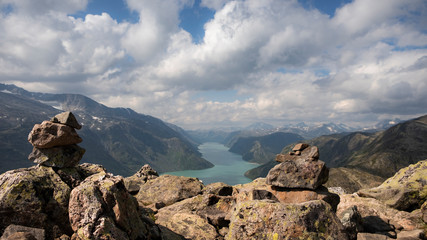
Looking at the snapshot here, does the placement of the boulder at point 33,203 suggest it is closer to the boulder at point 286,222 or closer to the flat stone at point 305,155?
the boulder at point 286,222

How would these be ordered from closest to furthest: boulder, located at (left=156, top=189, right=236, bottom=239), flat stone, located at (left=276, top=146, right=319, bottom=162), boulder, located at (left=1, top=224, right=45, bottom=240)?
boulder, located at (left=1, top=224, right=45, bottom=240) → boulder, located at (left=156, top=189, right=236, bottom=239) → flat stone, located at (left=276, top=146, right=319, bottom=162)

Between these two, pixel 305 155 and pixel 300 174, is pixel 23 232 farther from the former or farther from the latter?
pixel 305 155

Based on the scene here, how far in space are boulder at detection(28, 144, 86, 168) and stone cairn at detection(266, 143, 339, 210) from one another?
19.7 metres

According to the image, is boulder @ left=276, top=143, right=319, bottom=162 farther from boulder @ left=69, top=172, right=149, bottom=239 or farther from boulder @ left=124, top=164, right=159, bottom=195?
boulder @ left=124, top=164, right=159, bottom=195

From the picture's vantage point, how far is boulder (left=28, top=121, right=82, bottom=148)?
19281 mm

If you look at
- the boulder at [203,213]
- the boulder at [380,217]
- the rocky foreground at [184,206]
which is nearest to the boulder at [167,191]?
the rocky foreground at [184,206]

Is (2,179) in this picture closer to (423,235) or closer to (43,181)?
(43,181)

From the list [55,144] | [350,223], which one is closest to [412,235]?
[350,223]

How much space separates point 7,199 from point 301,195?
2335cm

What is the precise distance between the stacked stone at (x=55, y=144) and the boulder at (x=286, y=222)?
15.2 meters

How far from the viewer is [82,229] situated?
10.9 m

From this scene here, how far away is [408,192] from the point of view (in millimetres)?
23422

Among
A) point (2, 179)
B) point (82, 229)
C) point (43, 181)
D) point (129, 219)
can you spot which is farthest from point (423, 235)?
point (2, 179)

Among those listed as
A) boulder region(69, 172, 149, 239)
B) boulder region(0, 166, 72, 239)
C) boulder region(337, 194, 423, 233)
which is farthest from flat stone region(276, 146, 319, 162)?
boulder region(0, 166, 72, 239)
